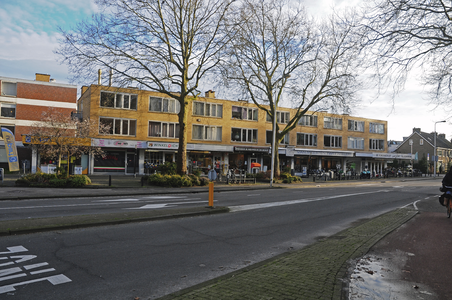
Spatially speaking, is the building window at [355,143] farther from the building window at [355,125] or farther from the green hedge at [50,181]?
the green hedge at [50,181]

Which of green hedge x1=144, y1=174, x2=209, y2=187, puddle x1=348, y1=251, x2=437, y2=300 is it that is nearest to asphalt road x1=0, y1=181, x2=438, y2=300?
puddle x1=348, y1=251, x2=437, y2=300

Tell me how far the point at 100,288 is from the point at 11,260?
2.07 m

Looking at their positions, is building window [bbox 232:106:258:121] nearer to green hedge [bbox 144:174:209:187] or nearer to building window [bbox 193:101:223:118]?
building window [bbox 193:101:223:118]

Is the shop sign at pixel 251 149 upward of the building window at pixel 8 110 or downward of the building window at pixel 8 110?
downward

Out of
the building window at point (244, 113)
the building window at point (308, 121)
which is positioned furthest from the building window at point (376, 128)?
the building window at point (244, 113)

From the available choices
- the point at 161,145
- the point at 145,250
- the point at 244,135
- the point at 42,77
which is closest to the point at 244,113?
the point at 244,135

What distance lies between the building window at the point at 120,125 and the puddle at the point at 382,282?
110 ft

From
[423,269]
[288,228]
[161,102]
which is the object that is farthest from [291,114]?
[423,269]

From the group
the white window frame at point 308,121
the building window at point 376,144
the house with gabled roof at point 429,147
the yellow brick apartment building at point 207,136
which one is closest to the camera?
the yellow brick apartment building at point 207,136

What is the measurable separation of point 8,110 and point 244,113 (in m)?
28.4

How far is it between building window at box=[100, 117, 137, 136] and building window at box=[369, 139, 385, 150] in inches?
1655

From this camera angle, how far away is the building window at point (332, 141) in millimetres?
52975

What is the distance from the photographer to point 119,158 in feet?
123

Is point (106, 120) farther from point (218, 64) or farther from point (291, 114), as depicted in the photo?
point (291, 114)
